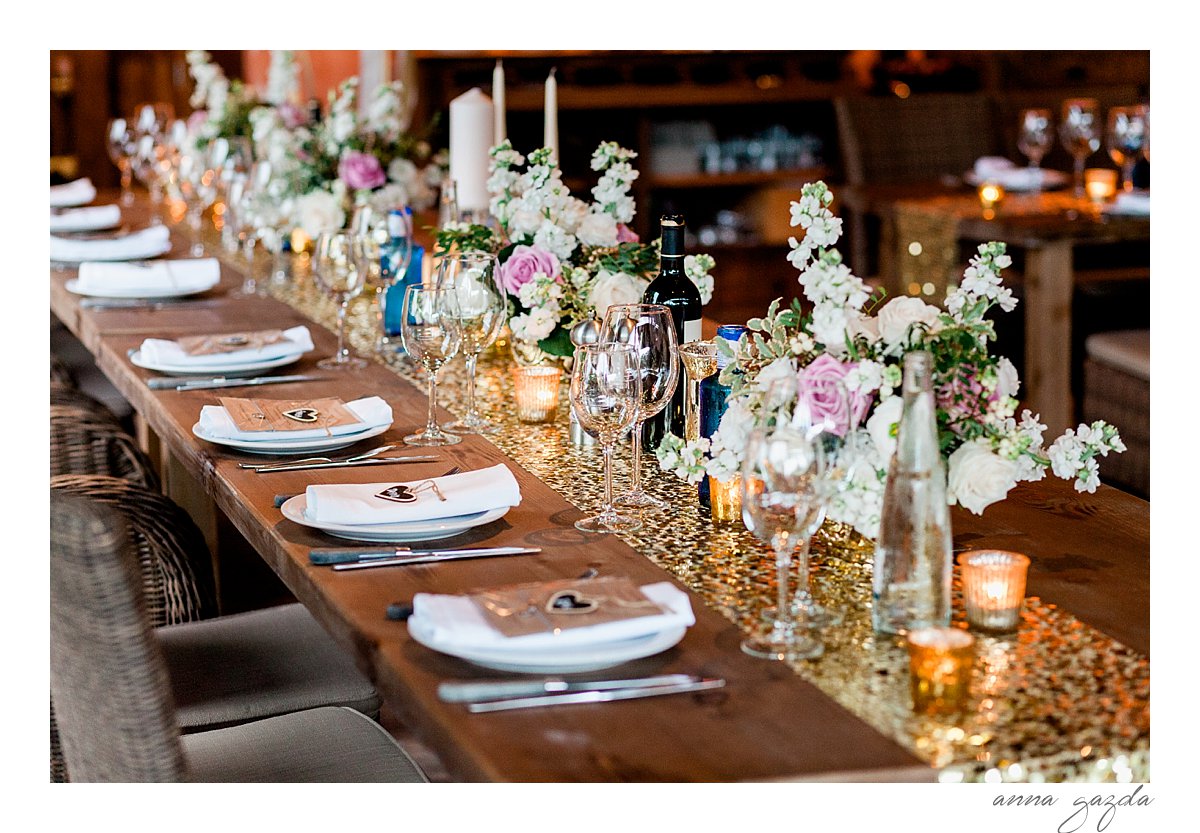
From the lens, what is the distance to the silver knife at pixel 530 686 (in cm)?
115

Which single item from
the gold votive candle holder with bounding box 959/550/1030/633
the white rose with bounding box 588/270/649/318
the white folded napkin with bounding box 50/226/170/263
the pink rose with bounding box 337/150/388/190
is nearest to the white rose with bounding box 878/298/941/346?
the gold votive candle holder with bounding box 959/550/1030/633

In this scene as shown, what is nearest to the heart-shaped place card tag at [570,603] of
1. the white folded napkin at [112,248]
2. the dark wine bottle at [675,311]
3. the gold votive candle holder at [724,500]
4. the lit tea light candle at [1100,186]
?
the gold votive candle holder at [724,500]

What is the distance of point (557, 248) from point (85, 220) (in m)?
2.23

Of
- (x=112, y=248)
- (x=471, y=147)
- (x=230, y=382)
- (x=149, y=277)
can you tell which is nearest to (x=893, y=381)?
(x=230, y=382)

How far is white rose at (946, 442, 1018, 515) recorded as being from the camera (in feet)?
4.44

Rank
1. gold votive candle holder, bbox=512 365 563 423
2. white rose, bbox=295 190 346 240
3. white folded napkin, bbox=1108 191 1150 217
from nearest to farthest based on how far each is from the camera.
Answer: gold votive candle holder, bbox=512 365 563 423 < white rose, bbox=295 190 346 240 < white folded napkin, bbox=1108 191 1150 217

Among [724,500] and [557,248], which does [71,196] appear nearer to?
[557,248]

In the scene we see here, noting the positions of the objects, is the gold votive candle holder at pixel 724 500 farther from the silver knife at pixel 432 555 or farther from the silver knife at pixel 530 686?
the silver knife at pixel 530 686

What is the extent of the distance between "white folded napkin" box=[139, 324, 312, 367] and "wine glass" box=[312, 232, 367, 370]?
60 millimetres

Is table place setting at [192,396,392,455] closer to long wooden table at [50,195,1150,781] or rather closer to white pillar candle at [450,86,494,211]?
long wooden table at [50,195,1150,781]
